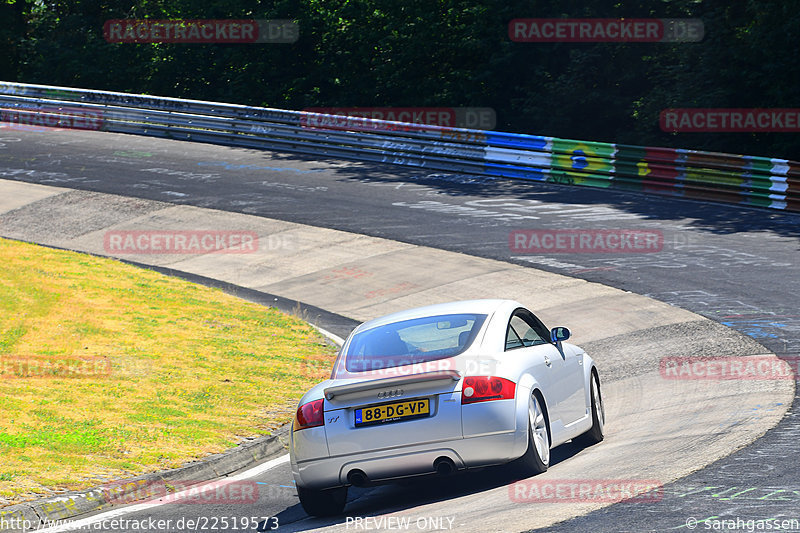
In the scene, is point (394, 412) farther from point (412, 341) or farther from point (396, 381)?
point (412, 341)

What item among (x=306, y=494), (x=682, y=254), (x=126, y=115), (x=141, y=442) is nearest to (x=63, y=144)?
(x=126, y=115)

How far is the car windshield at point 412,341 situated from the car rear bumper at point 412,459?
710 mm

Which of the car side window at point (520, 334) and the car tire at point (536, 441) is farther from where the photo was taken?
the car side window at point (520, 334)

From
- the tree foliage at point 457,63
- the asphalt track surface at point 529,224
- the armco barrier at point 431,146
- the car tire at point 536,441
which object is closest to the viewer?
the asphalt track surface at point 529,224

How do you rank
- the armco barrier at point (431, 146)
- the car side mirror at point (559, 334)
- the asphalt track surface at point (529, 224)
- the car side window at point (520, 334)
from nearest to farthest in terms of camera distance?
the asphalt track surface at point (529, 224)
the car side window at point (520, 334)
the car side mirror at point (559, 334)
the armco barrier at point (431, 146)

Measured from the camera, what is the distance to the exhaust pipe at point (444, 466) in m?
7.48

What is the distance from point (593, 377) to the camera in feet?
31.2

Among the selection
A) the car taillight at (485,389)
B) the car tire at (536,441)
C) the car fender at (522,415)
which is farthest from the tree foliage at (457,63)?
the car taillight at (485,389)

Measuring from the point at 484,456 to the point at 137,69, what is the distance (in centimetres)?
3691

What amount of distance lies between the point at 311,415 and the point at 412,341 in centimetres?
103

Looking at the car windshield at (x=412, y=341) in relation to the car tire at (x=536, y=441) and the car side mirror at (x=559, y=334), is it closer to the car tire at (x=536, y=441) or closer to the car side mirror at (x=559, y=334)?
the car tire at (x=536, y=441)

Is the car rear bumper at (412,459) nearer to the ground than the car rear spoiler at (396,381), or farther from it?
nearer to the ground

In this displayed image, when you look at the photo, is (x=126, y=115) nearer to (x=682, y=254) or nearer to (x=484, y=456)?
(x=682, y=254)

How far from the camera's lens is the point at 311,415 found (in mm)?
7727
